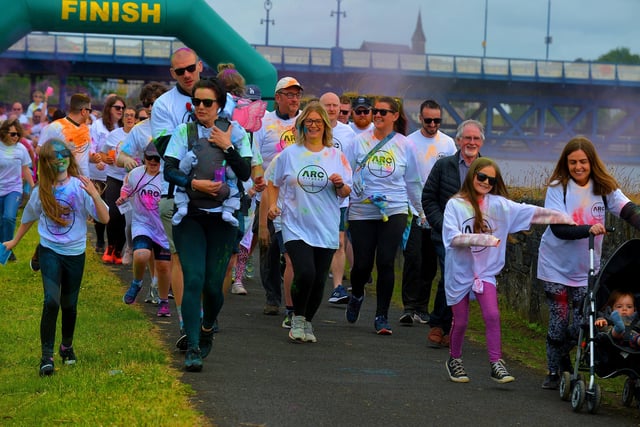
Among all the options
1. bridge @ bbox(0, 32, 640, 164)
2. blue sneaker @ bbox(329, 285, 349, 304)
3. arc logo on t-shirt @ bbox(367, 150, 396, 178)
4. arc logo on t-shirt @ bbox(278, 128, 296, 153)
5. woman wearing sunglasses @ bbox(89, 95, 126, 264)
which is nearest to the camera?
arc logo on t-shirt @ bbox(367, 150, 396, 178)

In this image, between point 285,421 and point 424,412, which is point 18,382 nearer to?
point 285,421

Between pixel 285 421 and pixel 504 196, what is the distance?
2649 mm

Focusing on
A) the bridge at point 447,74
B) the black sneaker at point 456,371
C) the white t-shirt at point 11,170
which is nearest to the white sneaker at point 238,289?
the white t-shirt at point 11,170

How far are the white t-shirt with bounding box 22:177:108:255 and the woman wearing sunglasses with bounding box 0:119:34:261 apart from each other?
7101mm

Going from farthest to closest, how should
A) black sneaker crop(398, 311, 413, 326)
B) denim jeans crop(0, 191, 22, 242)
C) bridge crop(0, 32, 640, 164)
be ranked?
bridge crop(0, 32, 640, 164) < denim jeans crop(0, 191, 22, 242) < black sneaker crop(398, 311, 413, 326)

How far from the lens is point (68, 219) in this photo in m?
8.43

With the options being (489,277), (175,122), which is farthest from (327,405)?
(175,122)

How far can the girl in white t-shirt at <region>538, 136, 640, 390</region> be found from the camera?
843cm

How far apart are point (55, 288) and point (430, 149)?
4.49 metres

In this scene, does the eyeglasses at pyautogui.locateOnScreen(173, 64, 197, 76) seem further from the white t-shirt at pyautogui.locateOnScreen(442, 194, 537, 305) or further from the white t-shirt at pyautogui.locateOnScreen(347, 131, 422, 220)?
the white t-shirt at pyautogui.locateOnScreen(347, 131, 422, 220)

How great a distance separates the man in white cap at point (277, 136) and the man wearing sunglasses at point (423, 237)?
3.78ft

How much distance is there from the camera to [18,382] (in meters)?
8.17

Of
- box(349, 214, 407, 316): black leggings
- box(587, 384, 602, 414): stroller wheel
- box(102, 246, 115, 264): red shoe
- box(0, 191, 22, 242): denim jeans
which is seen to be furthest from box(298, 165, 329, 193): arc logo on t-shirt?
box(0, 191, 22, 242): denim jeans

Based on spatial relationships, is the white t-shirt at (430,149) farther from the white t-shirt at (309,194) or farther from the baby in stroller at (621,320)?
the baby in stroller at (621,320)
